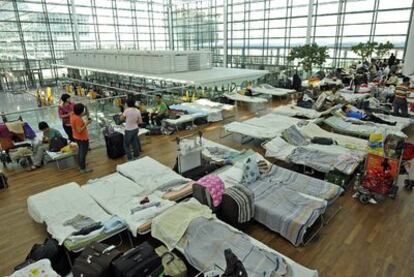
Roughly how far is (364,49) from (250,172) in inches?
551

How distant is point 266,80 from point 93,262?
497 inches

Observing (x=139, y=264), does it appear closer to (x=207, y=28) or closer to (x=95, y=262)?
(x=95, y=262)

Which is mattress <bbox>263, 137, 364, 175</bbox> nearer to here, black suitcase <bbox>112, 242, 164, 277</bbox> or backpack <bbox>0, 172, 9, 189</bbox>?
black suitcase <bbox>112, 242, 164, 277</bbox>

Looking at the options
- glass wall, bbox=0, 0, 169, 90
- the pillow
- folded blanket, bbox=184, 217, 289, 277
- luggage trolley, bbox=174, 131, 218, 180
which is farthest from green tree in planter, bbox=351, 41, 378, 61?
glass wall, bbox=0, 0, 169, 90

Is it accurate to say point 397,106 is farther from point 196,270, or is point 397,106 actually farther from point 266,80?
point 196,270

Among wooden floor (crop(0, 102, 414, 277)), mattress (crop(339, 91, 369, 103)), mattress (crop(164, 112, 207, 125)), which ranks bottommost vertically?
wooden floor (crop(0, 102, 414, 277))

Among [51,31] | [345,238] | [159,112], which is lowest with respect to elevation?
[345,238]

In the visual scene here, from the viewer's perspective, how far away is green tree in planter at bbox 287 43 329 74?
47.3 feet

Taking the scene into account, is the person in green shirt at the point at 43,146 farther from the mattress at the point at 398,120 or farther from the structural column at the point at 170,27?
the structural column at the point at 170,27

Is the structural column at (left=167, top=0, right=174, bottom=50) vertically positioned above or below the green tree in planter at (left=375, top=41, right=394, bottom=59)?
above

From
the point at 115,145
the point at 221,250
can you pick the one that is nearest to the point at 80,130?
the point at 115,145

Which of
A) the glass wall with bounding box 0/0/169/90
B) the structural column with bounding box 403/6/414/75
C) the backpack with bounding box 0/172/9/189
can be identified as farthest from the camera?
the glass wall with bounding box 0/0/169/90

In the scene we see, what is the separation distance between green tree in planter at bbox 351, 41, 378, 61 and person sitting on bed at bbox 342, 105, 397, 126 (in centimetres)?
868

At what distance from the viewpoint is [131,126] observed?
5.81 metres
